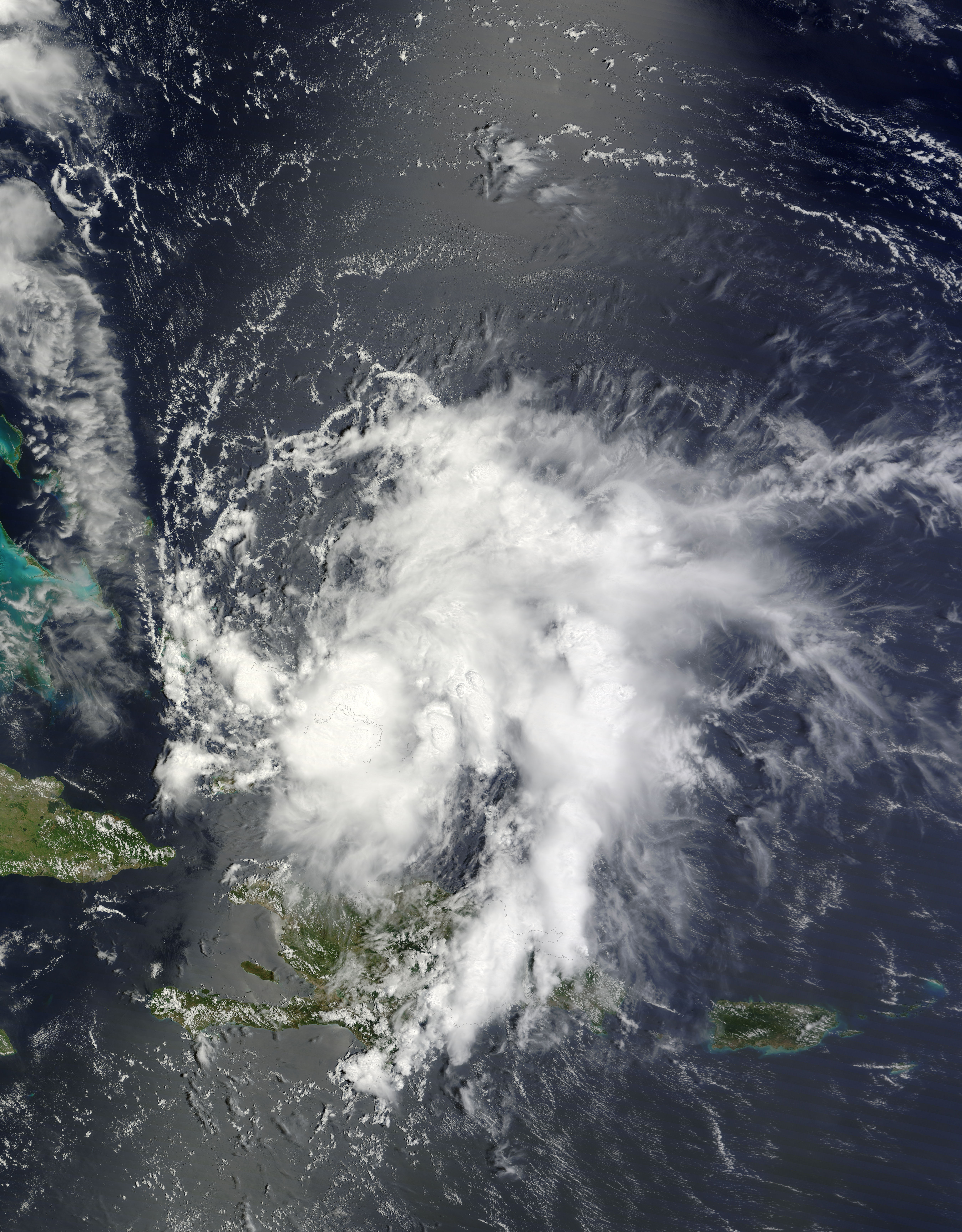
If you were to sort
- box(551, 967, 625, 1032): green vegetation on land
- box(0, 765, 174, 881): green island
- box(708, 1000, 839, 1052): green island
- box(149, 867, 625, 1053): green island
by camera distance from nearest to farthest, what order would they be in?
box(708, 1000, 839, 1052): green island
box(551, 967, 625, 1032): green vegetation on land
box(149, 867, 625, 1053): green island
box(0, 765, 174, 881): green island

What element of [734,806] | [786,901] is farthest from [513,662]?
[786,901]

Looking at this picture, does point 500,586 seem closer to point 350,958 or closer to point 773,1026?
point 350,958

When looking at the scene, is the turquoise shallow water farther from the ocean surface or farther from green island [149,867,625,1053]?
green island [149,867,625,1053]

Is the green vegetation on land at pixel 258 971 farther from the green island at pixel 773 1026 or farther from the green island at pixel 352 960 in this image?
the green island at pixel 773 1026

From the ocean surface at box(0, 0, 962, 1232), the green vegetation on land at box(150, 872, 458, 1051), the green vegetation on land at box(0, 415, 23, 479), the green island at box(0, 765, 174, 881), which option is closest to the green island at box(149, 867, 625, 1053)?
the green vegetation on land at box(150, 872, 458, 1051)

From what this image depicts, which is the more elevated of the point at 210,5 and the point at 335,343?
the point at 210,5

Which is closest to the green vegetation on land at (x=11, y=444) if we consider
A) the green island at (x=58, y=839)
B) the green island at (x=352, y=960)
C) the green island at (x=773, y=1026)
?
the green island at (x=58, y=839)

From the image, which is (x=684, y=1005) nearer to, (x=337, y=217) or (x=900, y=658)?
(x=900, y=658)
